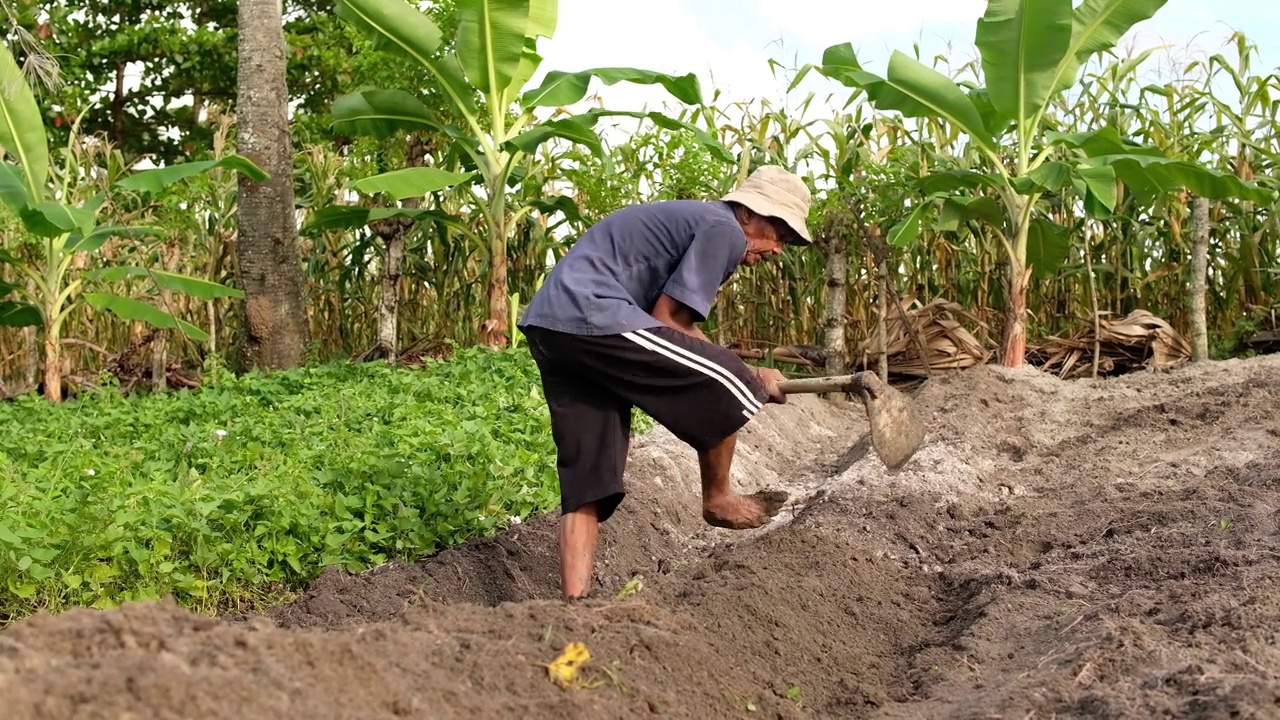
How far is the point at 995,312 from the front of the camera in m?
11.0

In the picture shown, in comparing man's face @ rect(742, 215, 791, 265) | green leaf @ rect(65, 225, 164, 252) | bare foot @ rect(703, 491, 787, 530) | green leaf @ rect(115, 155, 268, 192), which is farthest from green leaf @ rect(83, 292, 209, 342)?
man's face @ rect(742, 215, 791, 265)

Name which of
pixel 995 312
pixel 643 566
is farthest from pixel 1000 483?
pixel 995 312

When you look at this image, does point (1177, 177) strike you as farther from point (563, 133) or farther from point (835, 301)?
point (563, 133)

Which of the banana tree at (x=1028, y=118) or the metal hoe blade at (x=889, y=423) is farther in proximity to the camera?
the banana tree at (x=1028, y=118)

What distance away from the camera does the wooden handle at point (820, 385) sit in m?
4.36

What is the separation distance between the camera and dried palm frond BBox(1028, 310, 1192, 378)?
10383 mm

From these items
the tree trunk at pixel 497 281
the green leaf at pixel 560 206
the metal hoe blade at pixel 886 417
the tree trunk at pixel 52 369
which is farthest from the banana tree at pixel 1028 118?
the tree trunk at pixel 52 369

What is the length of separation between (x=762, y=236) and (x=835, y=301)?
5754 millimetres

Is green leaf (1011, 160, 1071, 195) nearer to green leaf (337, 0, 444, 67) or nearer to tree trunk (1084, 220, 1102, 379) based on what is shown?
tree trunk (1084, 220, 1102, 379)

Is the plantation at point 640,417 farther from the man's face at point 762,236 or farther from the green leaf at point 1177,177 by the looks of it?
the man's face at point 762,236

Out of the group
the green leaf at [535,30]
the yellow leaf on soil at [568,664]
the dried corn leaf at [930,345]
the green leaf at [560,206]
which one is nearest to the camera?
the yellow leaf on soil at [568,664]

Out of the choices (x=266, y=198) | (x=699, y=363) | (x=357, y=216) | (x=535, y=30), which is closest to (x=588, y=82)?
(x=535, y=30)

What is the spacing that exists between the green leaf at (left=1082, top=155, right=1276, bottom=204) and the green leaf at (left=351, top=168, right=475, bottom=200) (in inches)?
189

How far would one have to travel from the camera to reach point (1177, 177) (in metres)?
8.73
